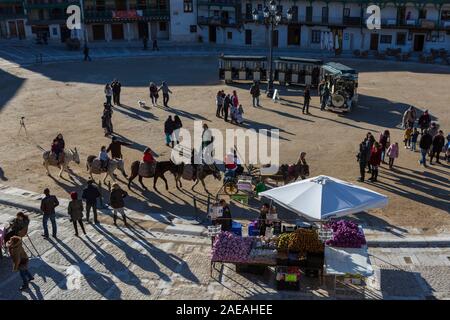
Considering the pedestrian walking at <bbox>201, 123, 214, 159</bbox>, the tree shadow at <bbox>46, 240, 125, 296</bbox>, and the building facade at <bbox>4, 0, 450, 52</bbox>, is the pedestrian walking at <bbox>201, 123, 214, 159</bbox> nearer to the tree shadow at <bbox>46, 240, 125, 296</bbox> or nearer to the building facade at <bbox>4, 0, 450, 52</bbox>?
the tree shadow at <bbox>46, 240, 125, 296</bbox>

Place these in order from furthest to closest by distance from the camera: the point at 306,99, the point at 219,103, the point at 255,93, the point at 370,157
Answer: the point at 255,93, the point at 306,99, the point at 219,103, the point at 370,157

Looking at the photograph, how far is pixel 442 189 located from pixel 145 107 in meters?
17.4

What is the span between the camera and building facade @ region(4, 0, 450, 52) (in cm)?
4984

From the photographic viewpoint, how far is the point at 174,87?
35969 mm

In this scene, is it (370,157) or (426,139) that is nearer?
(370,157)

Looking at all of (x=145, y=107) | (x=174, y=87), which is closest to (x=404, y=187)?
(x=145, y=107)

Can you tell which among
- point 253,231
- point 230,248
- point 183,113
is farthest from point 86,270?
point 183,113

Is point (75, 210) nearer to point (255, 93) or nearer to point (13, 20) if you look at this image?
point (255, 93)

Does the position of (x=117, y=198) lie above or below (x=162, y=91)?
below

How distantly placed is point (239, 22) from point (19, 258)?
153 feet

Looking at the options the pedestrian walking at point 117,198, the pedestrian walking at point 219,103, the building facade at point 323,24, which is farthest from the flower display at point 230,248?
the building facade at point 323,24

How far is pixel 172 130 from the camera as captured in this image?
2341cm
